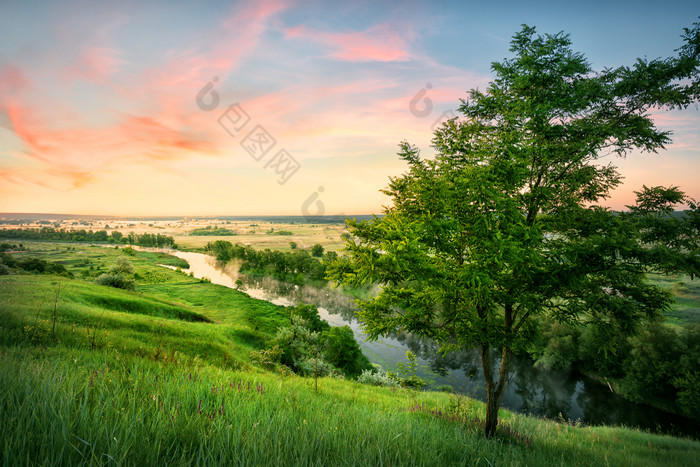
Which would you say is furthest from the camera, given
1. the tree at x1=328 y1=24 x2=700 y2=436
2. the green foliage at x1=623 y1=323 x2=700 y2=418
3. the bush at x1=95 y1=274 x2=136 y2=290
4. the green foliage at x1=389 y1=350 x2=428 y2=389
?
the bush at x1=95 y1=274 x2=136 y2=290

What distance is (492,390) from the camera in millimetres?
7883

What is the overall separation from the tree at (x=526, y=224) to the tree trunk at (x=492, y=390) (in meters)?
0.05

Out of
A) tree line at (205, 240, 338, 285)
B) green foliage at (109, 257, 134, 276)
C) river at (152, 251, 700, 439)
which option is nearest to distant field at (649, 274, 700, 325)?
river at (152, 251, 700, 439)

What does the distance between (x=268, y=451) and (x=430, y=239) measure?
19.6ft

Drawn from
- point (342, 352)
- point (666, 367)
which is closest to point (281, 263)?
point (342, 352)

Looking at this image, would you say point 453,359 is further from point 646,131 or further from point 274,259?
point 274,259

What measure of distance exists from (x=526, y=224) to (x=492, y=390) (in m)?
5.18

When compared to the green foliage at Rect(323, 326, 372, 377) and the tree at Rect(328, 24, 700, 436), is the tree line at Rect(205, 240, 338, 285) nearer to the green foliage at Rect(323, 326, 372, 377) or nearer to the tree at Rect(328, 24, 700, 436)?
the green foliage at Rect(323, 326, 372, 377)

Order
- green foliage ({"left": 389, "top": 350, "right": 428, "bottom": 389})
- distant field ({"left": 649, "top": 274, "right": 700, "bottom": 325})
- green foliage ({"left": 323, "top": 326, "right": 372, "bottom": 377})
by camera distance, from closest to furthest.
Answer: green foliage ({"left": 389, "top": 350, "right": 428, "bottom": 389})
green foliage ({"left": 323, "top": 326, "right": 372, "bottom": 377})
distant field ({"left": 649, "top": 274, "right": 700, "bottom": 325})

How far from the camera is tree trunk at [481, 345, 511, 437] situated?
738 cm

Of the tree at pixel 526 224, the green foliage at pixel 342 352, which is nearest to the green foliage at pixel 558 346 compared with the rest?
the green foliage at pixel 342 352

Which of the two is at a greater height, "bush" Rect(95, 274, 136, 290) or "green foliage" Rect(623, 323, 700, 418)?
"bush" Rect(95, 274, 136, 290)

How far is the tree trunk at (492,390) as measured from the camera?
738cm

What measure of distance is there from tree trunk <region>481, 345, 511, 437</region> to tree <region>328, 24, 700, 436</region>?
0.05 metres
